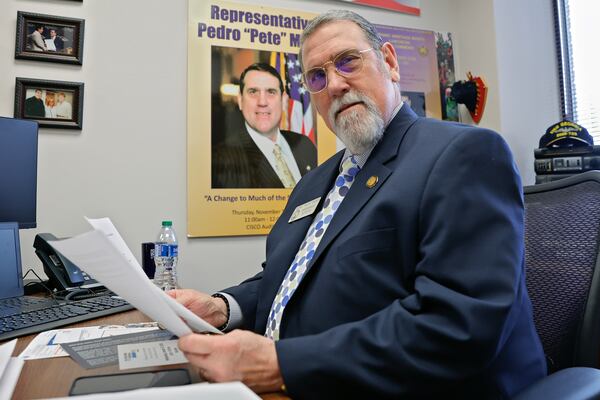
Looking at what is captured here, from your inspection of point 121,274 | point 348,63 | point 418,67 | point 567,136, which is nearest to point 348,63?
point 348,63

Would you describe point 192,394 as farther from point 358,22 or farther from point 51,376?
point 358,22

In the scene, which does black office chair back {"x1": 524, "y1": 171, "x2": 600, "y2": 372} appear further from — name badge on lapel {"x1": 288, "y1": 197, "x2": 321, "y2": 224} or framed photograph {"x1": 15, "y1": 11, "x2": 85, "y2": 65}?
framed photograph {"x1": 15, "y1": 11, "x2": 85, "y2": 65}

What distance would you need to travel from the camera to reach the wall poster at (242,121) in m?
2.20

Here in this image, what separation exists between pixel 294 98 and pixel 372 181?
154cm

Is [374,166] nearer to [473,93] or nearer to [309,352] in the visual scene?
[309,352]

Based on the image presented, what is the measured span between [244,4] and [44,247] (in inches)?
61.6

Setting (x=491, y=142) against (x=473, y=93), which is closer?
(x=491, y=142)

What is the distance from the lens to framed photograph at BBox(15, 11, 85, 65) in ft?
6.47

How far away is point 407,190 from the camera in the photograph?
0.83 m

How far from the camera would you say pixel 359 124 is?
3.59ft

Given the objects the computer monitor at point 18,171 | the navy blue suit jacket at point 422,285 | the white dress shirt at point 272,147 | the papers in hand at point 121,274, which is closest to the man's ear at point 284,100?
the white dress shirt at point 272,147

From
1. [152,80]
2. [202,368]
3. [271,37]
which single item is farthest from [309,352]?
[271,37]

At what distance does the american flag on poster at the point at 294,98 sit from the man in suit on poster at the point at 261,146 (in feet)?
0.10

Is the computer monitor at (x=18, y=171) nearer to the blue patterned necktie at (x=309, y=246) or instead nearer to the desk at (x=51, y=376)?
the desk at (x=51, y=376)
